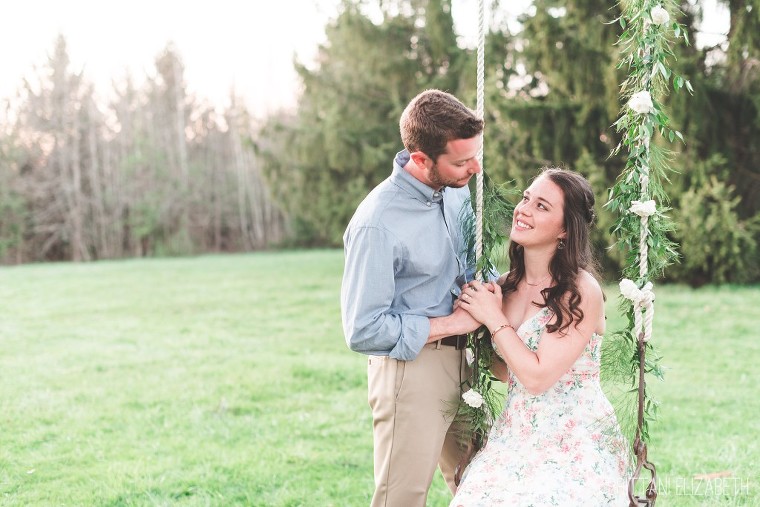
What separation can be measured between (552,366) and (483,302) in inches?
12.7

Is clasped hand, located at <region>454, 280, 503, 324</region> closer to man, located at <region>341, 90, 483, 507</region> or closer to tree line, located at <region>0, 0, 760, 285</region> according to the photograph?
man, located at <region>341, 90, 483, 507</region>

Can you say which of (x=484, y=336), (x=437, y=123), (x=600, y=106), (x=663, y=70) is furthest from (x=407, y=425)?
(x=600, y=106)

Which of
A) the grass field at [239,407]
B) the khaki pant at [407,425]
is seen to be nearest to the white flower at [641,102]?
the khaki pant at [407,425]

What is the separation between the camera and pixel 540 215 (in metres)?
2.66

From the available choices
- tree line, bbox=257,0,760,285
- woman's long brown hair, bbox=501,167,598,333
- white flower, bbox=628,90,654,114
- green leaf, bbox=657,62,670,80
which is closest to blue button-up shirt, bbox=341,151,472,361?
woman's long brown hair, bbox=501,167,598,333

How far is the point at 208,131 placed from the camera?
29.2 m

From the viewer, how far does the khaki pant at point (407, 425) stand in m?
2.57

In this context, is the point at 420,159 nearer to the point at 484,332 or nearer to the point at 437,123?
the point at 437,123

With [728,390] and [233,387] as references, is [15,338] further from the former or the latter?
[728,390]

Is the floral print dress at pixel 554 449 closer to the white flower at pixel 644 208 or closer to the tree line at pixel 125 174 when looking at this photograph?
the white flower at pixel 644 208

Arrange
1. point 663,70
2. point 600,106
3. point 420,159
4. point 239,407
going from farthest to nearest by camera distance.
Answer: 1. point 600,106
2. point 239,407
3. point 420,159
4. point 663,70

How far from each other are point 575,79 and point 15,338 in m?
8.85

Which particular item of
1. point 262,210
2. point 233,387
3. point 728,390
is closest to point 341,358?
point 233,387

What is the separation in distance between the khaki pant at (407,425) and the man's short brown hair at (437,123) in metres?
0.71
